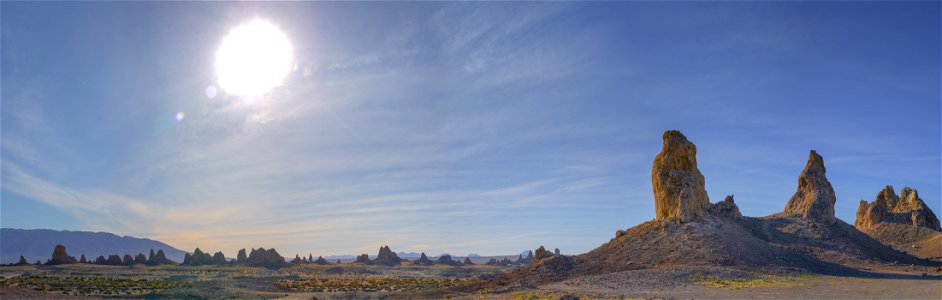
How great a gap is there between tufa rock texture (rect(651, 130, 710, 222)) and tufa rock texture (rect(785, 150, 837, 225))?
2045 centimetres

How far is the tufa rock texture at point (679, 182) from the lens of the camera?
1937 inches

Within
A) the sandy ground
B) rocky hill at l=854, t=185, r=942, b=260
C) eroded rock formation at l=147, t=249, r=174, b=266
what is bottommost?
the sandy ground

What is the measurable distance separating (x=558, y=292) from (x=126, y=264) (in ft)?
332

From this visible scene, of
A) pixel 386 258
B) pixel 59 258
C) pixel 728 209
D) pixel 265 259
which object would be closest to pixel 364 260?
pixel 386 258

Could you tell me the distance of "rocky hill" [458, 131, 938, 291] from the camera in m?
43.2

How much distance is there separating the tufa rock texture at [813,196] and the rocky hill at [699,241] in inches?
5.1

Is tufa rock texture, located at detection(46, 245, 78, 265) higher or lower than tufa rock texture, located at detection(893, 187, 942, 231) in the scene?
lower

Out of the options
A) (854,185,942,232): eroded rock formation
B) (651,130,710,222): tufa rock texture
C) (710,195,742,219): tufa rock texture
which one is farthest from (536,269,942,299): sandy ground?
(854,185,942,232): eroded rock formation

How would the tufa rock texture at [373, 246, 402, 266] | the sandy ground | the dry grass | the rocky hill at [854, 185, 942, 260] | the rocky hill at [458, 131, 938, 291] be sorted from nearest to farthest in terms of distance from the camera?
the sandy ground
the dry grass
the rocky hill at [458, 131, 938, 291]
the rocky hill at [854, 185, 942, 260]
the tufa rock texture at [373, 246, 402, 266]

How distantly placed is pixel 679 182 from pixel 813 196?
26009 millimetres

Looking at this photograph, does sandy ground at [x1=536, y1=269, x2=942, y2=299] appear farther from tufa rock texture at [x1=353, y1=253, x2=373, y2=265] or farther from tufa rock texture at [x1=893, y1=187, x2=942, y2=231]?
tufa rock texture at [x1=353, y1=253, x2=373, y2=265]

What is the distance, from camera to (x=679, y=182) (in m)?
50.1

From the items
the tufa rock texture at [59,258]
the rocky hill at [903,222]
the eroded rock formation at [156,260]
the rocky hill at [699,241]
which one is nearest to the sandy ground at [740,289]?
the rocky hill at [699,241]

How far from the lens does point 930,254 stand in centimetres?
6725
